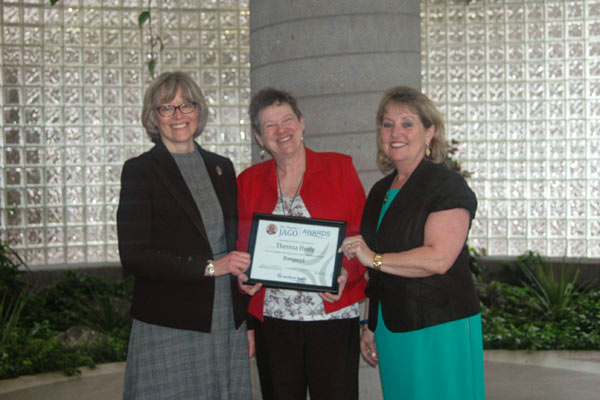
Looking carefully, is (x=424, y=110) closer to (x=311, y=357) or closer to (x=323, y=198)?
(x=323, y=198)

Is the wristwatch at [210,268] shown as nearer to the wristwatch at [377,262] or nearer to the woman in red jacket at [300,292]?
the woman in red jacket at [300,292]

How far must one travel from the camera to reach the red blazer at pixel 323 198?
8.82ft

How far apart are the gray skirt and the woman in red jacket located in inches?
4.6

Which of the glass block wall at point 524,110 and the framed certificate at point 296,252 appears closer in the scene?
the framed certificate at point 296,252

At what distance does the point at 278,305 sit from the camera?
266 centimetres

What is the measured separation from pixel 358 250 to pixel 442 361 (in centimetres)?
52

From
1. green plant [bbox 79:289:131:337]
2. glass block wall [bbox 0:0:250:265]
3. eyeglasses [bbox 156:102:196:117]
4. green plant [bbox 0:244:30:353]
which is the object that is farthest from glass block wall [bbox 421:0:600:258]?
eyeglasses [bbox 156:102:196:117]

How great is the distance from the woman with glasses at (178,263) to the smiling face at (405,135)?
70 cm

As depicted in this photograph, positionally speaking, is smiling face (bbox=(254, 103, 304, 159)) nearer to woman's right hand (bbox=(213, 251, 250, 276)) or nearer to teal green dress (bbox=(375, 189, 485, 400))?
woman's right hand (bbox=(213, 251, 250, 276))

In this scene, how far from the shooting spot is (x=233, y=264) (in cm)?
245


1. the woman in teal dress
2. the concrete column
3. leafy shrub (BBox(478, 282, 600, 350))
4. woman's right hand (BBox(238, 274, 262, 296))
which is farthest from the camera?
leafy shrub (BBox(478, 282, 600, 350))

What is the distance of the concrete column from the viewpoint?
354cm

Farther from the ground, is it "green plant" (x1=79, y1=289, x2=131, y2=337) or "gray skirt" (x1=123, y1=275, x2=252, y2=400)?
"gray skirt" (x1=123, y1=275, x2=252, y2=400)

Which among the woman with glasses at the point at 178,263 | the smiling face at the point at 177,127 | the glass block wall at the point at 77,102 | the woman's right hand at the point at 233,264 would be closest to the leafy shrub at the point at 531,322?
the woman with glasses at the point at 178,263
